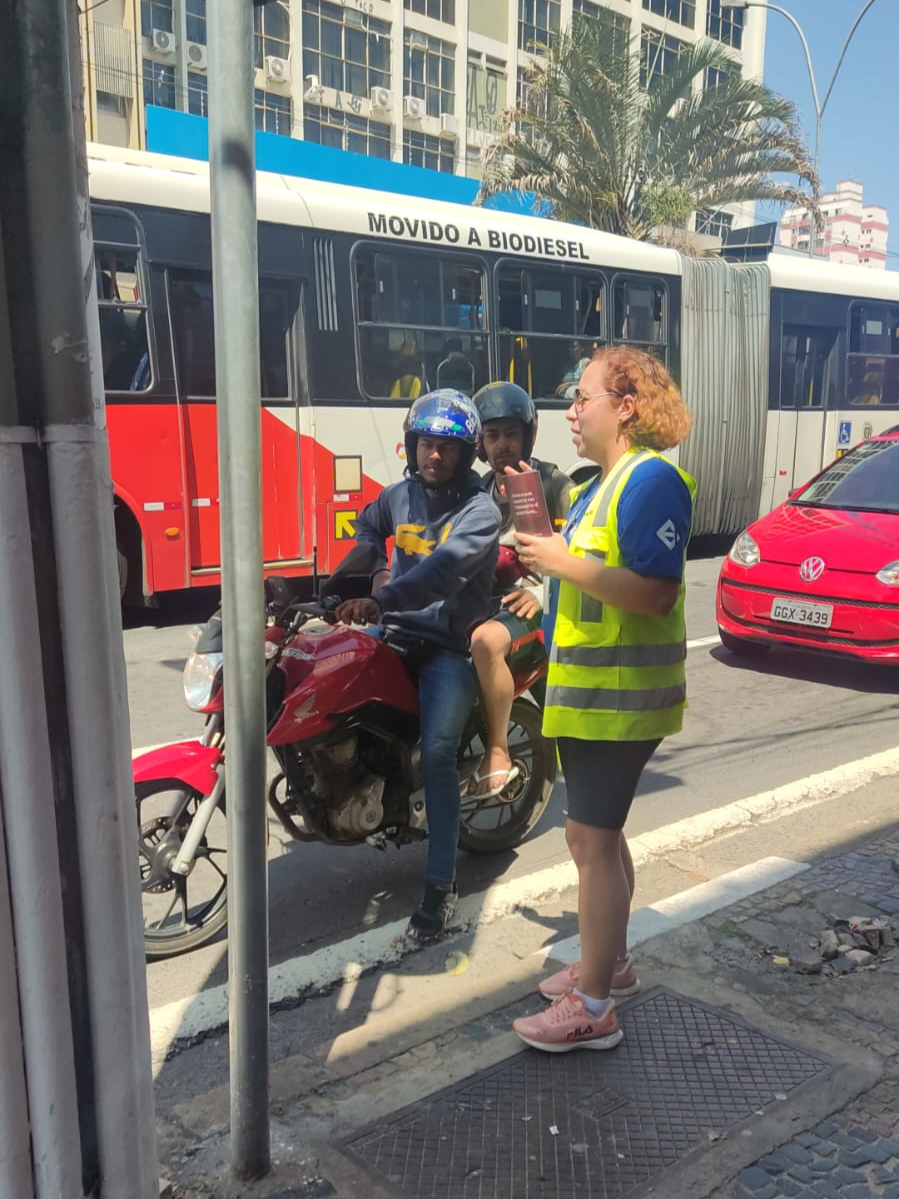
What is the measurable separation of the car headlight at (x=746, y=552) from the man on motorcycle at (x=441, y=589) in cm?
421

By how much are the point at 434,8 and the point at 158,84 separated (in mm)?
10641

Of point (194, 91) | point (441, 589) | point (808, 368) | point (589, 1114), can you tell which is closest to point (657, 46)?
point (194, 91)

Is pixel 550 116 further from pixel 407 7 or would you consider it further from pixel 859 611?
pixel 407 7

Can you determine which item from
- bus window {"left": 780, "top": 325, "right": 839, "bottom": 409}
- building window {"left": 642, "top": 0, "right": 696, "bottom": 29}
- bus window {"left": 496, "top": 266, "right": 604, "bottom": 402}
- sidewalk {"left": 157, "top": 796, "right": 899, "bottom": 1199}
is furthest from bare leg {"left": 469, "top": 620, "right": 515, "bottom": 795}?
building window {"left": 642, "top": 0, "right": 696, "bottom": 29}

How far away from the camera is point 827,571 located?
23.5ft

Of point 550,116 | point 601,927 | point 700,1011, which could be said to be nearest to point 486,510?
point 601,927

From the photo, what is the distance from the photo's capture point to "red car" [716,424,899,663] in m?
6.92

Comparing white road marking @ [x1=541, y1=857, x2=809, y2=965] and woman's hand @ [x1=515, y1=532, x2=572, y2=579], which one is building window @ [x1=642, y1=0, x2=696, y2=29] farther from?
woman's hand @ [x1=515, y1=532, x2=572, y2=579]

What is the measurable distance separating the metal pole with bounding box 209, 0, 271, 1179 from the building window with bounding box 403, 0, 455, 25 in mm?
35872

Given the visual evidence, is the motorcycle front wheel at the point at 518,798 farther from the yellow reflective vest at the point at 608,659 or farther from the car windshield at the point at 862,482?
the car windshield at the point at 862,482

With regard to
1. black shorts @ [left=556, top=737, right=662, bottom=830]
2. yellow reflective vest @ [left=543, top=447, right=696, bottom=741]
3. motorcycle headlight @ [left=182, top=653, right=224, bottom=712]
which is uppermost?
yellow reflective vest @ [left=543, top=447, right=696, bottom=741]

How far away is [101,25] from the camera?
27.0 metres

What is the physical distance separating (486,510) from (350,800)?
1.07m

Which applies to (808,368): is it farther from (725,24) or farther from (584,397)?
(725,24)
